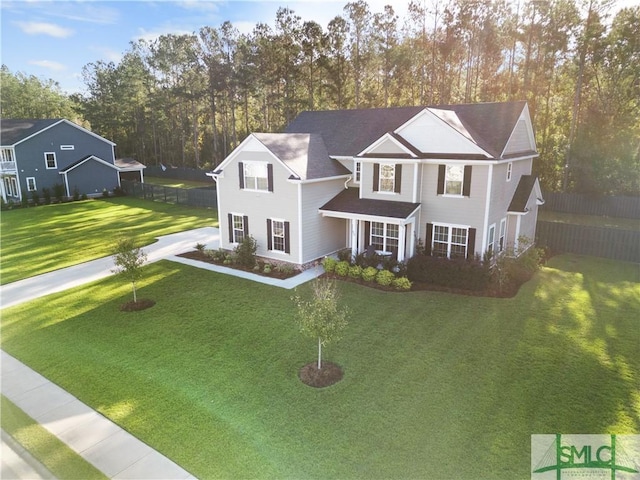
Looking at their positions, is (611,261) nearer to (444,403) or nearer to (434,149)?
(434,149)

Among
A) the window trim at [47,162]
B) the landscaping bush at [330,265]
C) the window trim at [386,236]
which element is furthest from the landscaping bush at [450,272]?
the window trim at [47,162]

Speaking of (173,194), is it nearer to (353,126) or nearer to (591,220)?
(353,126)

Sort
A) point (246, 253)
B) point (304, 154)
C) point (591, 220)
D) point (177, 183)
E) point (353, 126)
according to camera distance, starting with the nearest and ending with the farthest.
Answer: point (246, 253)
point (304, 154)
point (353, 126)
point (591, 220)
point (177, 183)

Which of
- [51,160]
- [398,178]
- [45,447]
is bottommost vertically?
[45,447]

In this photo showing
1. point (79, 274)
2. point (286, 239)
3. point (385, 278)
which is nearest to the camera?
point (385, 278)

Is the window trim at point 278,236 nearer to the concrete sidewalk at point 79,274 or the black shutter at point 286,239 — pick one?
the black shutter at point 286,239

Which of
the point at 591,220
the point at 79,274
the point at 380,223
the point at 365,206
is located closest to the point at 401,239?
the point at 380,223
